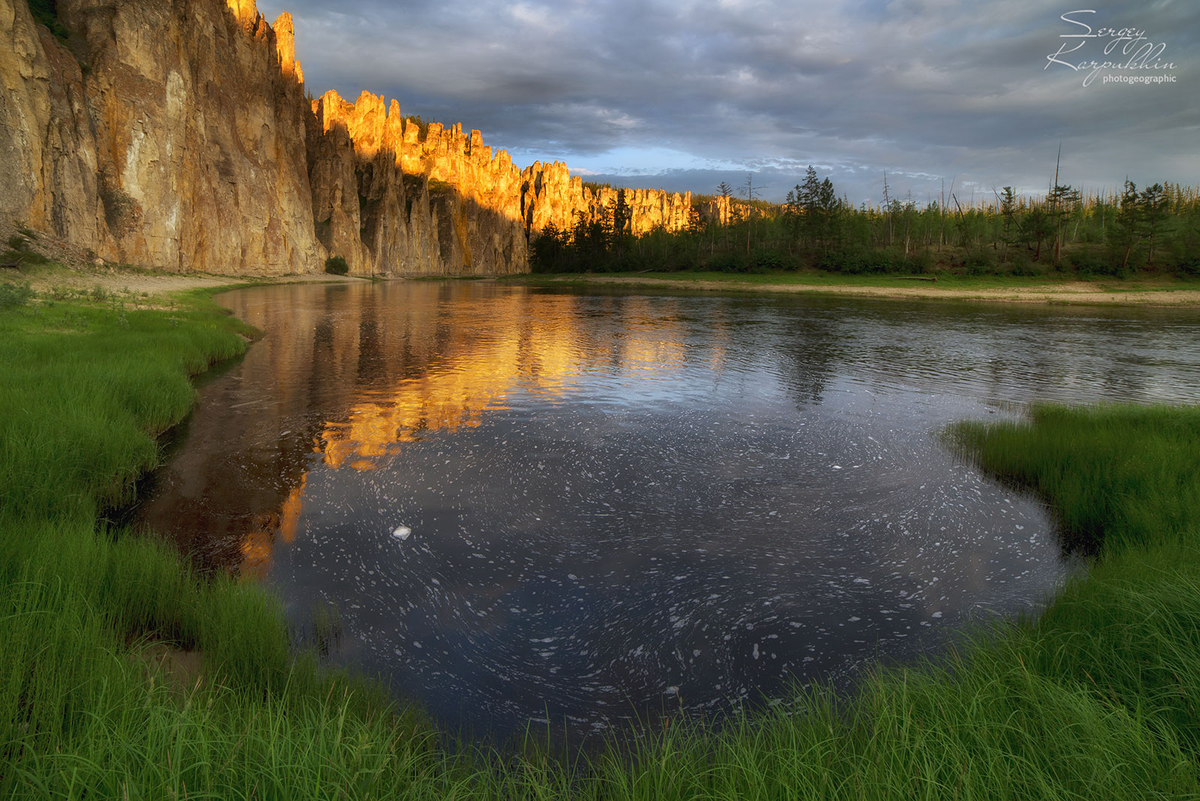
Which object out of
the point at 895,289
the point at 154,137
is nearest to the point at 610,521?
the point at 895,289

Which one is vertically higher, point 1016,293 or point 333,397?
point 1016,293

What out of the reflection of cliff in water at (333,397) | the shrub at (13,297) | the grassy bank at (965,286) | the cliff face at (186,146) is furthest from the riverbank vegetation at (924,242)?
the shrub at (13,297)

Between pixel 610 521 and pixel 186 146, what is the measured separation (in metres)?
72.0

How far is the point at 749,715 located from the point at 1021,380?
16.4 metres

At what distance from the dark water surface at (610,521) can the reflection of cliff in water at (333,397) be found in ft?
0.22

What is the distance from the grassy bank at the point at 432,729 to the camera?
2.56 m

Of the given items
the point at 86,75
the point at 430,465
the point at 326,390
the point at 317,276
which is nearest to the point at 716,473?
the point at 430,465

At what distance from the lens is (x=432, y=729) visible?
Answer: 3896 mm

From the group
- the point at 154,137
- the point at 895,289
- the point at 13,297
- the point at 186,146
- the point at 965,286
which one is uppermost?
the point at 186,146

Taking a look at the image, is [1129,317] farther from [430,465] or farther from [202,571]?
[202,571]

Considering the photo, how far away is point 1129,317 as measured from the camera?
127 ft

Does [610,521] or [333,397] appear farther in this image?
[333,397]

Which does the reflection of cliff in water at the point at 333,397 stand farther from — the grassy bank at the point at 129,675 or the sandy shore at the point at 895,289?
the sandy shore at the point at 895,289

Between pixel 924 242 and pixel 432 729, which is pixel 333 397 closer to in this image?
pixel 432 729
